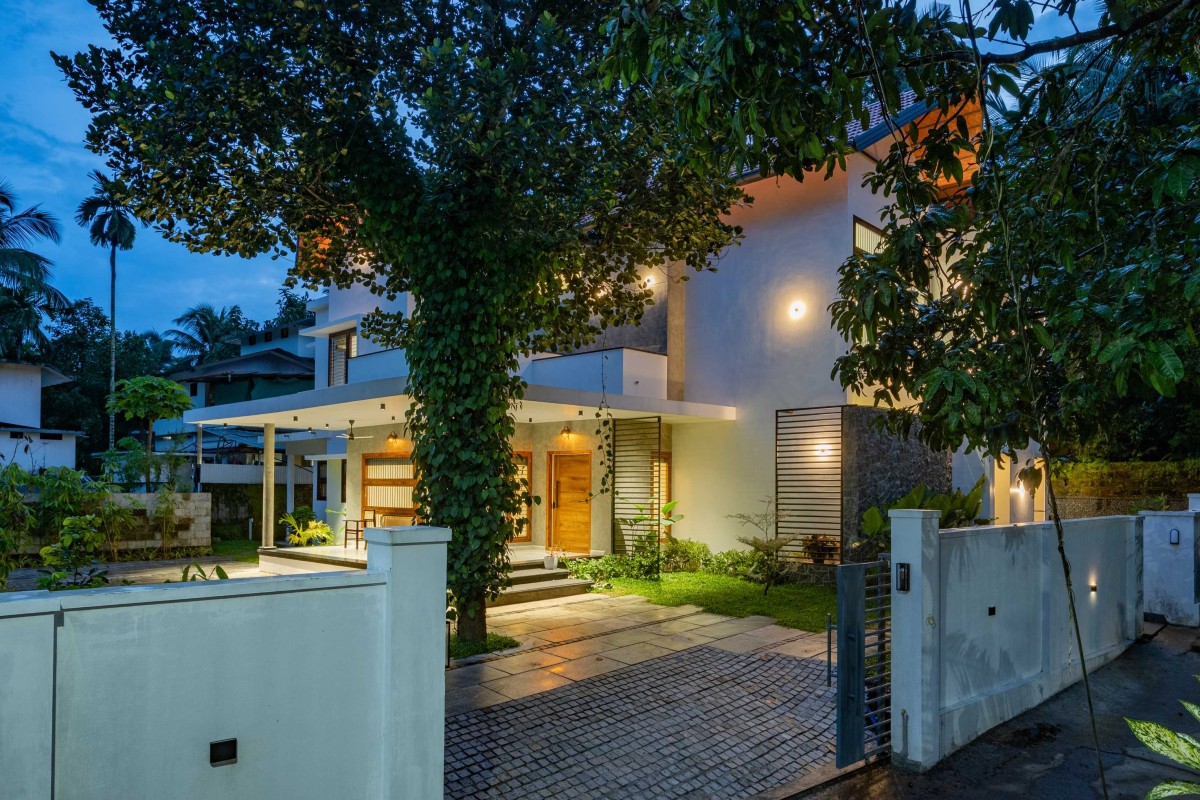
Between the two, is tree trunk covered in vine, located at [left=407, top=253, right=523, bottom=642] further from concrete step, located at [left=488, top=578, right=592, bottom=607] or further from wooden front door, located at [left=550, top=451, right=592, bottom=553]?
wooden front door, located at [left=550, top=451, right=592, bottom=553]

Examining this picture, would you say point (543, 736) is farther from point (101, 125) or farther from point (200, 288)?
point (200, 288)

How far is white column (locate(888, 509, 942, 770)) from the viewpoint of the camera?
503 cm

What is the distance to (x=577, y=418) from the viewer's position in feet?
46.7

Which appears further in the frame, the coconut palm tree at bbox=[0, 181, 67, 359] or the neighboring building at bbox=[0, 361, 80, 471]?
the coconut palm tree at bbox=[0, 181, 67, 359]

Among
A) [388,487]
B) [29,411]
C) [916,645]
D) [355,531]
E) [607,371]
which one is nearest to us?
[916,645]

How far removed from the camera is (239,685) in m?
3.19

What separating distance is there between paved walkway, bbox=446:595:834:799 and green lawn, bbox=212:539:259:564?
10.2m

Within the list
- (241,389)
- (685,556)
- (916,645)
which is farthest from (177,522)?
(916,645)

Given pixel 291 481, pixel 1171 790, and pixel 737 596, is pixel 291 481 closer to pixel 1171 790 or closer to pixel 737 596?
pixel 737 596

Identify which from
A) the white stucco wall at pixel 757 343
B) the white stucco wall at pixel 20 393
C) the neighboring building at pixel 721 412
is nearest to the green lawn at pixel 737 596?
the neighboring building at pixel 721 412

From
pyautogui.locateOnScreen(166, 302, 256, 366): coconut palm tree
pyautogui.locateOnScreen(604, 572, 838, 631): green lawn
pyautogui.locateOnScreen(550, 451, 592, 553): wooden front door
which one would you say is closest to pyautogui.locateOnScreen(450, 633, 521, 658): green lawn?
pyautogui.locateOnScreen(604, 572, 838, 631): green lawn

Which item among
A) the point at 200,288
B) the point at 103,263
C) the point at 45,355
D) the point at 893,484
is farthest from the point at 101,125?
the point at 103,263

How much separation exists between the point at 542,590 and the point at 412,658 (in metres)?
7.64

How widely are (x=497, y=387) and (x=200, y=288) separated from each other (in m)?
193
